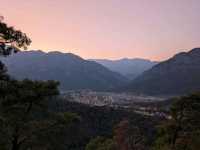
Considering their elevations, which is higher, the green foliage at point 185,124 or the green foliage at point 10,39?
the green foliage at point 10,39

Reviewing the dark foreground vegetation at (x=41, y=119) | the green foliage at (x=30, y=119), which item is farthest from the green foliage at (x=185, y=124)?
the green foliage at (x=30, y=119)

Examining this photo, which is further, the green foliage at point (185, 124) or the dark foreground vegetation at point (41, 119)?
the green foliage at point (185, 124)

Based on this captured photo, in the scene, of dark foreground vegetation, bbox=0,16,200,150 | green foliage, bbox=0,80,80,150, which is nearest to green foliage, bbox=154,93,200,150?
dark foreground vegetation, bbox=0,16,200,150

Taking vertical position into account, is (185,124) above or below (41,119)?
below

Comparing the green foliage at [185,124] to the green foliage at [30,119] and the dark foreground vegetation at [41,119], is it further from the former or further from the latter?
the green foliage at [30,119]

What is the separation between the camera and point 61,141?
16.7 m

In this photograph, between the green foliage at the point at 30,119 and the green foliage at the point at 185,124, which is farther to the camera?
the green foliage at the point at 185,124

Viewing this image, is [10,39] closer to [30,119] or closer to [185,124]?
[30,119]

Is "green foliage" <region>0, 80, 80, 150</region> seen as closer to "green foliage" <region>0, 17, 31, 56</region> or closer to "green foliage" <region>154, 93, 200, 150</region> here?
"green foliage" <region>0, 17, 31, 56</region>

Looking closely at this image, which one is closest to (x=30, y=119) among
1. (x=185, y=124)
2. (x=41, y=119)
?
(x=41, y=119)

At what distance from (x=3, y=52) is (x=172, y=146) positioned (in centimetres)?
1295

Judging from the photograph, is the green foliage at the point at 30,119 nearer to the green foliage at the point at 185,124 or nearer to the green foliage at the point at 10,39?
the green foliage at the point at 10,39

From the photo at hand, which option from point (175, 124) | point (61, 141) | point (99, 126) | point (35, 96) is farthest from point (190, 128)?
point (99, 126)

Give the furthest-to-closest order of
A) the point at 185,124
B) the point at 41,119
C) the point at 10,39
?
the point at 185,124 → the point at 41,119 → the point at 10,39
